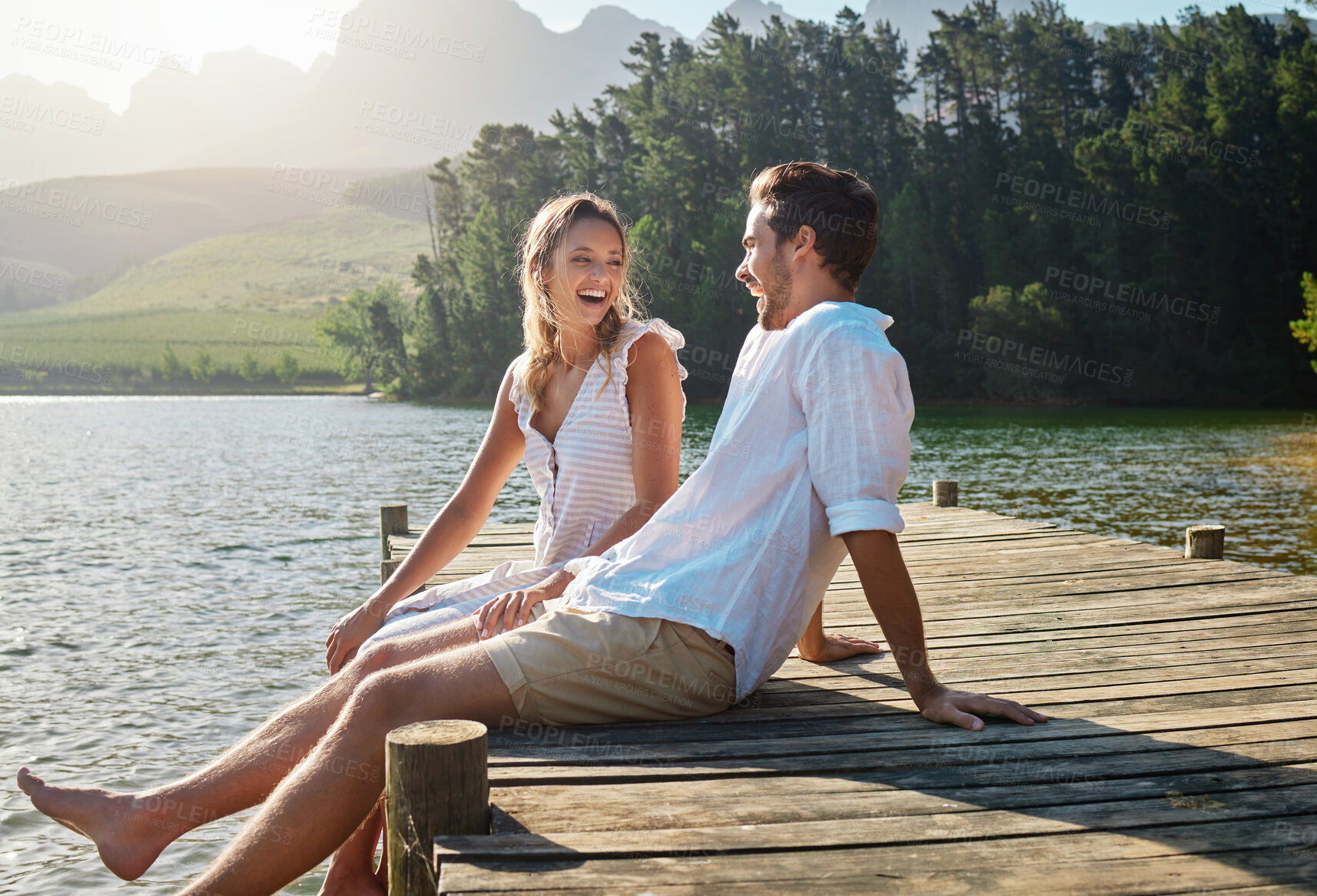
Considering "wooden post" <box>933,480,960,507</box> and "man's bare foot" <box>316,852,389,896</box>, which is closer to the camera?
"man's bare foot" <box>316,852,389,896</box>

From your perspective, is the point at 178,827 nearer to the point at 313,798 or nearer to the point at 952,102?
the point at 313,798

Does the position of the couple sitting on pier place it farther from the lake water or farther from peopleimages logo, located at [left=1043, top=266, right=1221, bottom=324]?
peopleimages logo, located at [left=1043, top=266, right=1221, bottom=324]

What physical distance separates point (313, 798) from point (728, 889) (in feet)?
3.33

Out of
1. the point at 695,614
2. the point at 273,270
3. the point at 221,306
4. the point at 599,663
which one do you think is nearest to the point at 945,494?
the point at 695,614

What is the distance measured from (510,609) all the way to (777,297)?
1247 mm

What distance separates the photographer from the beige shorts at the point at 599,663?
274 centimetres

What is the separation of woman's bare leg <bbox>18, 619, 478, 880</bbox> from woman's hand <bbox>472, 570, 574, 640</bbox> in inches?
18.2

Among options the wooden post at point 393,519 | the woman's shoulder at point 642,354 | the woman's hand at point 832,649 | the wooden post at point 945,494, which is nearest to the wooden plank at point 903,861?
the woman's hand at point 832,649

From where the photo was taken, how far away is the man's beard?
2.97m

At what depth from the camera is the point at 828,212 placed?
113 inches

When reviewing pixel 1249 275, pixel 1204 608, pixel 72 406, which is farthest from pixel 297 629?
pixel 72 406

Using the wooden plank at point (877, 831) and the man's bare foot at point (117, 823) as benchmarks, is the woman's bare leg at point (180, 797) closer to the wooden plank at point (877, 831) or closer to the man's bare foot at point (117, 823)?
the man's bare foot at point (117, 823)

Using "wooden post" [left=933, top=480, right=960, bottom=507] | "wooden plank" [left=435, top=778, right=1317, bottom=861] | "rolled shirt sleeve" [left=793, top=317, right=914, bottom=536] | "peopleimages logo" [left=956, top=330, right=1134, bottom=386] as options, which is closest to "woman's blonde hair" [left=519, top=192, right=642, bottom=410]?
"rolled shirt sleeve" [left=793, top=317, right=914, bottom=536]

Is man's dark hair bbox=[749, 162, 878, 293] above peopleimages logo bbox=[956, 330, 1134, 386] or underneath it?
underneath
